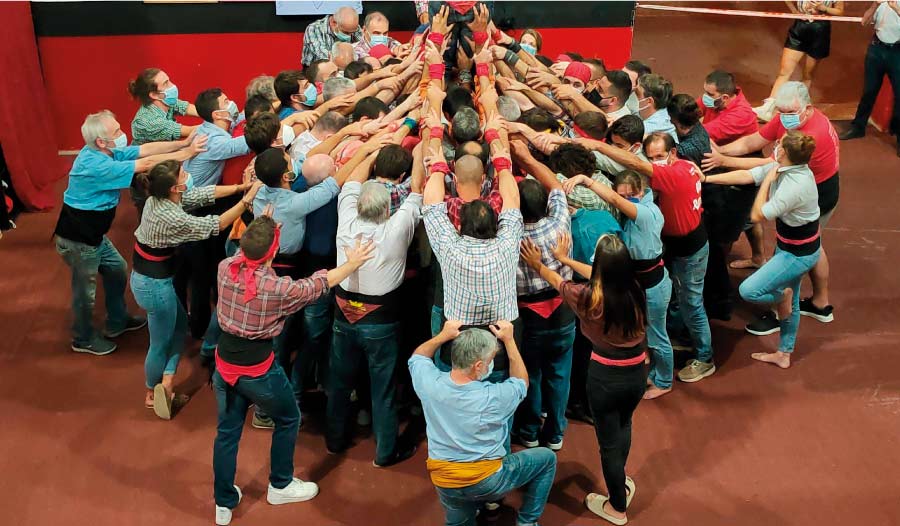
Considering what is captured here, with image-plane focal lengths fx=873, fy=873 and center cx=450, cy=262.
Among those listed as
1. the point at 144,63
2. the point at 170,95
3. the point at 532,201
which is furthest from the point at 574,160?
the point at 144,63

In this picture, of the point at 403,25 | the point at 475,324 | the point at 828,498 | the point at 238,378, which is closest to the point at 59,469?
the point at 238,378

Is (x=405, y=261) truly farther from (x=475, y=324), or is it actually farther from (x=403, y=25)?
(x=403, y=25)

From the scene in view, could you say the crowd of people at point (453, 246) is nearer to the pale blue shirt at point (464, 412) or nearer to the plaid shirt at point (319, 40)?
the pale blue shirt at point (464, 412)

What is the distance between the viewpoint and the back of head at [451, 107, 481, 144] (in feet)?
15.4

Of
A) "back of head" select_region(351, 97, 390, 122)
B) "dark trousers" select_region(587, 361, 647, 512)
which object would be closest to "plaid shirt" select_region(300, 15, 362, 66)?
"back of head" select_region(351, 97, 390, 122)

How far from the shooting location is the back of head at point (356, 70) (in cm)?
589

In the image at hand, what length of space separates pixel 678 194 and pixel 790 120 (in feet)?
3.30

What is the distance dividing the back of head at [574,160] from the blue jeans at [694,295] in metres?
0.91

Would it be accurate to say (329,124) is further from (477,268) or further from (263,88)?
(477,268)

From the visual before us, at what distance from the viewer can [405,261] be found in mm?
4348

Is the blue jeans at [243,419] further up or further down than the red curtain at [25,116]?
further down

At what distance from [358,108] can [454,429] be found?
231cm

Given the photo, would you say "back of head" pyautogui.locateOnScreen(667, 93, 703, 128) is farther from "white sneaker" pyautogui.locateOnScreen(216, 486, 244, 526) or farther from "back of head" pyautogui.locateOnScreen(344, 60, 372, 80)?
"white sneaker" pyautogui.locateOnScreen(216, 486, 244, 526)

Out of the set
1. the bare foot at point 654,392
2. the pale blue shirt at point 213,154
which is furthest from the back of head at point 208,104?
the bare foot at point 654,392
